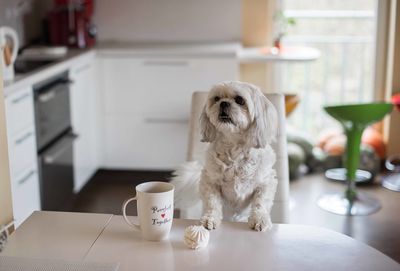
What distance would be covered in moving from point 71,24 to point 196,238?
10.7ft

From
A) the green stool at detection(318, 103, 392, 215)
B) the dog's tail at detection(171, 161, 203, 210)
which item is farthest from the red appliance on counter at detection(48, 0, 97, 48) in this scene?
the dog's tail at detection(171, 161, 203, 210)

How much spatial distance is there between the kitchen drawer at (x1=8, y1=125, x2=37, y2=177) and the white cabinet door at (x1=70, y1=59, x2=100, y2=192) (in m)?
0.72

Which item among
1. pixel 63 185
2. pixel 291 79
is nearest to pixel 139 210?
pixel 63 185

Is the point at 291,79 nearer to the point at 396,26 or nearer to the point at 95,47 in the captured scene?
the point at 396,26

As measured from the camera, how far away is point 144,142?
441cm

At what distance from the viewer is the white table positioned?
1.32m

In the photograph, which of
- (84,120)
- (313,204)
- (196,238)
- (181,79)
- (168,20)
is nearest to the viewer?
(196,238)

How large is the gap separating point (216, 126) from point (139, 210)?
14.3 inches

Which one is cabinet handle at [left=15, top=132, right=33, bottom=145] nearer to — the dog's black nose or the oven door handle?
the oven door handle

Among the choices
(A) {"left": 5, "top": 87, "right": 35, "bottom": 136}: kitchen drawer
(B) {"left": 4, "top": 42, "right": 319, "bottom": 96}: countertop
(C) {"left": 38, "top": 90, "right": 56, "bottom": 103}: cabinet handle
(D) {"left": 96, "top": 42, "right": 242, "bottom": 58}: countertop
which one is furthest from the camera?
(D) {"left": 96, "top": 42, "right": 242, "bottom": 58}: countertop

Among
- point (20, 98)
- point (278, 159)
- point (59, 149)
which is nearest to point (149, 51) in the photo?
point (59, 149)

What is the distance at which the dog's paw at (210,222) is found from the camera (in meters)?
1.53

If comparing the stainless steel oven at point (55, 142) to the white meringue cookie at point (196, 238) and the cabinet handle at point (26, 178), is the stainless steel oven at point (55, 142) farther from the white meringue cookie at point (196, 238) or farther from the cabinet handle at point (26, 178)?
the white meringue cookie at point (196, 238)

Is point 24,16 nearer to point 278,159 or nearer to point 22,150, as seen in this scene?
point 22,150
